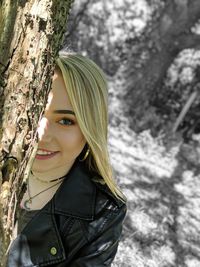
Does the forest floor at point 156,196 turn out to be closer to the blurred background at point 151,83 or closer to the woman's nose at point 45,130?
the blurred background at point 151,83

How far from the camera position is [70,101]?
2268mm

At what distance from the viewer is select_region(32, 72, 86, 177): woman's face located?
7.42 feet

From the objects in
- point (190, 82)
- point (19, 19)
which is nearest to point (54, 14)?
point (19, 19)

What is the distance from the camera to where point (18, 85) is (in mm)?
1480

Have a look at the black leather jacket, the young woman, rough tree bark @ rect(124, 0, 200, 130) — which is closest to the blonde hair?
the young woman

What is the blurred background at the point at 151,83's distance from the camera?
6863mm

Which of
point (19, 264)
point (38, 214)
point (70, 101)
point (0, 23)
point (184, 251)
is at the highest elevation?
point (0, 23)

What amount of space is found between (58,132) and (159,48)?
695cm

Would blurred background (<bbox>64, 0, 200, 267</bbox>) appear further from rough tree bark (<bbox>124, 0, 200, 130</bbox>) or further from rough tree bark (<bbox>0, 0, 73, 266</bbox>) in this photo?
rough tree bark (<bbox>0, 0, 73, 266</bbox>)

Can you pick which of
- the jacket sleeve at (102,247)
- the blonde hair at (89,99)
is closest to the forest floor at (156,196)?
the jacket sleeve at (102,247)

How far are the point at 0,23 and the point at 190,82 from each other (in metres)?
8.42

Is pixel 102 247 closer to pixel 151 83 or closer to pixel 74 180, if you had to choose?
pixel 74 180

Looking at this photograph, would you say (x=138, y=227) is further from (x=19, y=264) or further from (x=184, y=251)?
(x=19, y=264)

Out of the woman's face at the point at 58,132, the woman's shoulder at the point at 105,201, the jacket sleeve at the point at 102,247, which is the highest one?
the woman's face at the point at 58,132
